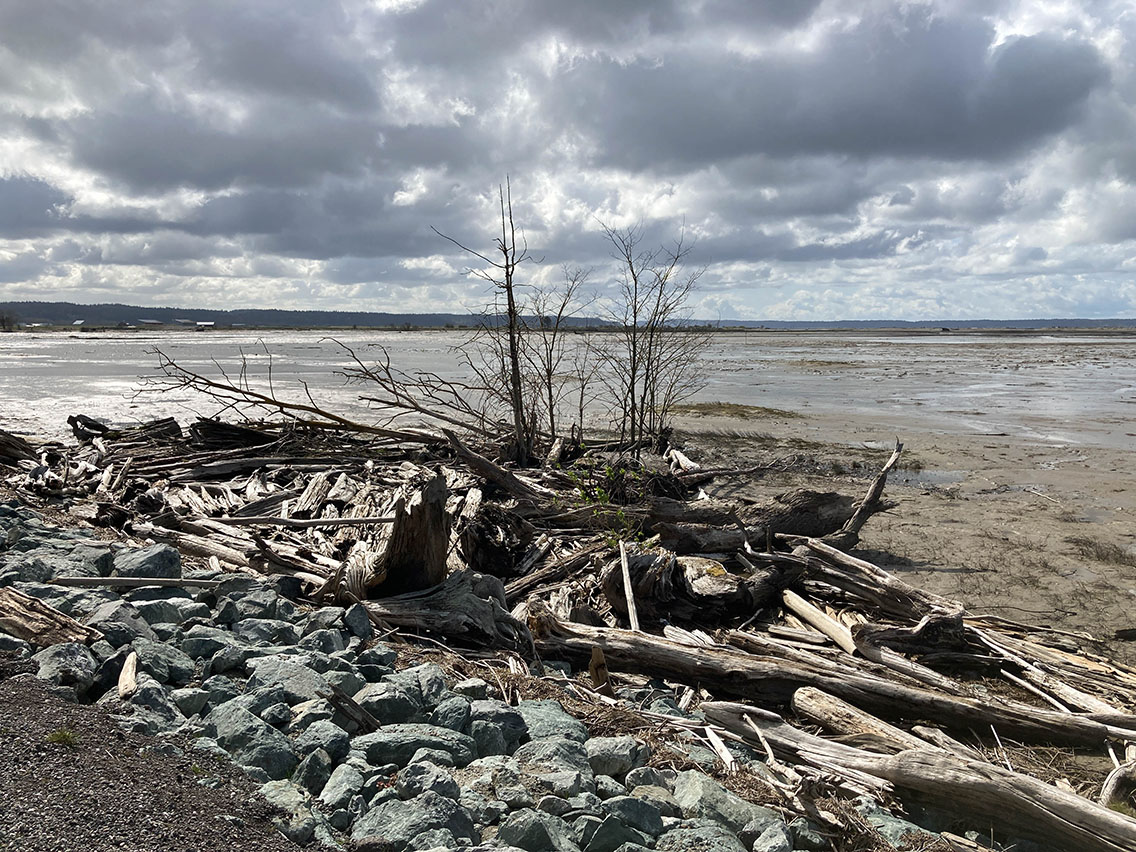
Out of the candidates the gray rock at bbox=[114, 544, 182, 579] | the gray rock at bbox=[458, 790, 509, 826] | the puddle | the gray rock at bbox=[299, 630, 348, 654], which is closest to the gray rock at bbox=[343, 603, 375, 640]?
the gray rock at bbox=[299, 630, 348, 654]

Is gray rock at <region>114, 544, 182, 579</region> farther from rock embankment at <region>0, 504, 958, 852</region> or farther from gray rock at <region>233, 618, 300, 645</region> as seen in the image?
gray rock at <region>233, 618, 300, 645</region>

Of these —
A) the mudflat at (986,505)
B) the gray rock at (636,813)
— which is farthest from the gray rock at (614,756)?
the mudflat at (986,505)

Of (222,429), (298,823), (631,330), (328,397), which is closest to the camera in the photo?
(298,823)

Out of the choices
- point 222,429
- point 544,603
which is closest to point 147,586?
point 544,603

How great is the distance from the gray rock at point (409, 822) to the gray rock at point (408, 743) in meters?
0.44

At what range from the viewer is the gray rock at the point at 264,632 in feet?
15.0

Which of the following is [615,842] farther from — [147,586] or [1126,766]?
[147,586]

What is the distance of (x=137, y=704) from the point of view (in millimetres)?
3369

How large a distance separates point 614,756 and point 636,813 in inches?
20.3

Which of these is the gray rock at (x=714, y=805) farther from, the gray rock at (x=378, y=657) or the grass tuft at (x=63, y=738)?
the grass tuft at (x=63, y=738)

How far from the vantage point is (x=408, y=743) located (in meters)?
3.35

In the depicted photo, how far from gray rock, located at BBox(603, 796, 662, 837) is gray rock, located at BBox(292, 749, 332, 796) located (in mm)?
1110

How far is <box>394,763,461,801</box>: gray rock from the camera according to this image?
9.75ft

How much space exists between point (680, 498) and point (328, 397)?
18.8 m
